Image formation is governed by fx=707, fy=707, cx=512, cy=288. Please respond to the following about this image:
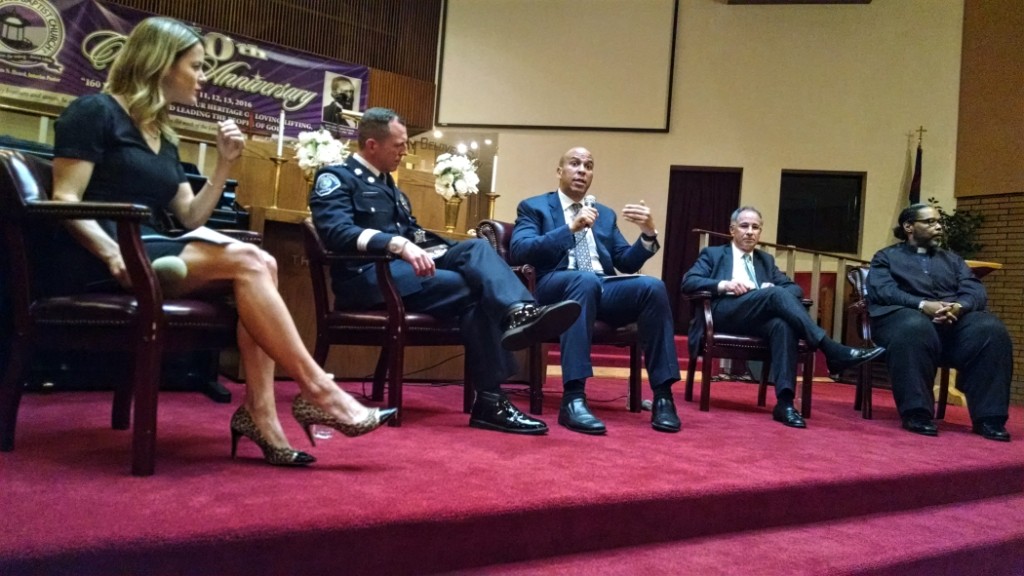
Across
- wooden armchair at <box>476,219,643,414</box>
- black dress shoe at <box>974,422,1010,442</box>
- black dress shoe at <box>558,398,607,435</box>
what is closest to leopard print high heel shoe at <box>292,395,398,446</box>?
black dress shoe at <box>558,398,607,435</box>

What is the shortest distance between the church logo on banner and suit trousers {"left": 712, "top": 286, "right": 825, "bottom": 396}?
258 inches

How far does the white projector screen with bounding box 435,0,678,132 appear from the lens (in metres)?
7.75

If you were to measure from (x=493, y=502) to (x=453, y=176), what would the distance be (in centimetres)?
231

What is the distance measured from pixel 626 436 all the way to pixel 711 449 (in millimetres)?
268

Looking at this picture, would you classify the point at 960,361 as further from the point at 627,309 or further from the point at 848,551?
the point at 848,551

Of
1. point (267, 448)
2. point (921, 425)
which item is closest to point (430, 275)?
point (267, 448)

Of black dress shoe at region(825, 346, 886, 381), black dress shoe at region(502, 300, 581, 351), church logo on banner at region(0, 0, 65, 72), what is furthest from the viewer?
church logo on banner at region(0, 0, 65, 72)

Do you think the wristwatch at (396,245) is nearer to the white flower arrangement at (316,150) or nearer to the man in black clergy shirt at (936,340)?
the white flower arrangement at (316,150)

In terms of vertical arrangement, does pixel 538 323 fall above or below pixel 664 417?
above

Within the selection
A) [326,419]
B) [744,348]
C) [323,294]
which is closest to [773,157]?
[744,348]

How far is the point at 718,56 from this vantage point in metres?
7.66

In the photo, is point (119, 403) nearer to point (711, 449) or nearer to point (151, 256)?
point (151, 256)

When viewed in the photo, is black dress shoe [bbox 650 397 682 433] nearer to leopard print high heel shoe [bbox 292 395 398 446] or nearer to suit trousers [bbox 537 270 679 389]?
suit trousers [bbox 537 270 679 389]

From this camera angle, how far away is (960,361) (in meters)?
2.95
